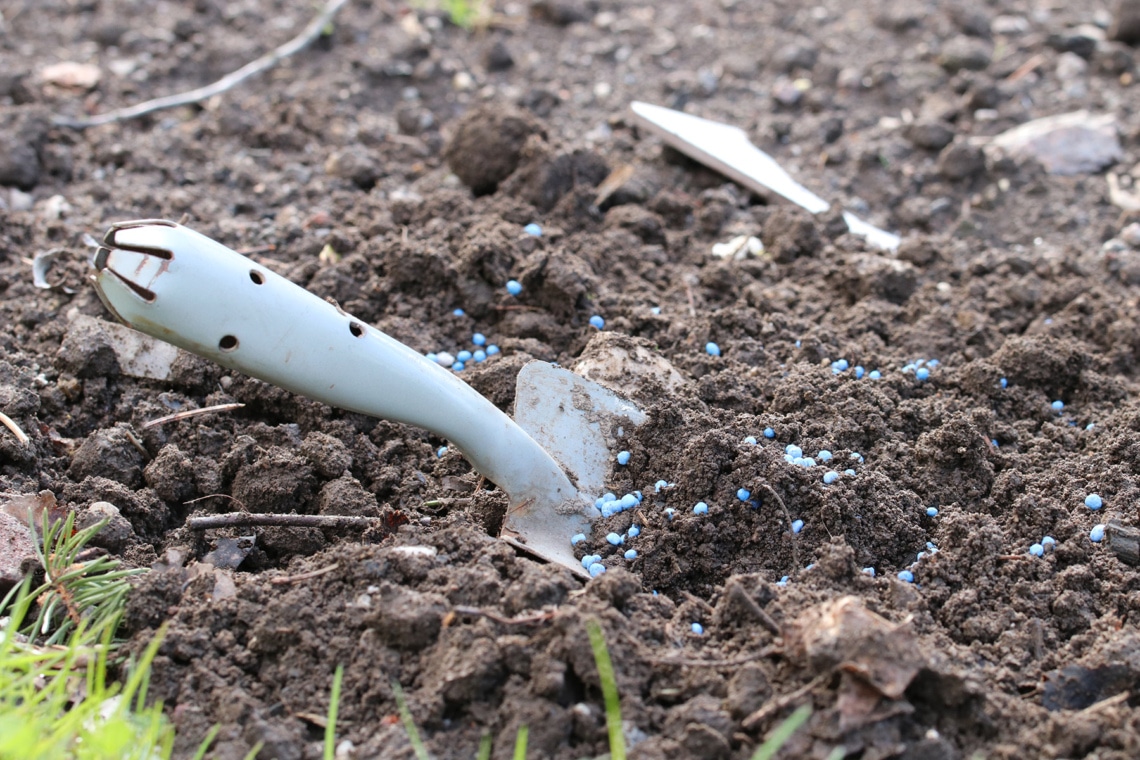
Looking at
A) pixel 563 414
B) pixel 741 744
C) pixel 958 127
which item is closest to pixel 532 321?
pixel 563 414

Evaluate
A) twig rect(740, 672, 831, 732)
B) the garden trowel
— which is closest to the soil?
twig rect(740, 672, 831, 732)

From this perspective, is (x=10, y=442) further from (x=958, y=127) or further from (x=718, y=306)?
(x=958, y=127)

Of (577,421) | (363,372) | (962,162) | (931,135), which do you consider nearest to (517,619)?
(363,372)

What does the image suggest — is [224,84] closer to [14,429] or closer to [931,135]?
[14,429]

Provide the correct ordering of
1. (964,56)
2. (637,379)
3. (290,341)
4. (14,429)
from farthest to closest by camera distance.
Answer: (964,56), (637,379), (14,429), (290,341)

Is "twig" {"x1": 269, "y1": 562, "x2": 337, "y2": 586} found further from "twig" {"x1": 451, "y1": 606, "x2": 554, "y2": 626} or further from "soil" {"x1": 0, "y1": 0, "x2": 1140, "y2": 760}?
"twig" {"x1": 451, "y1": 606, "x2": 554, "y2": 626}

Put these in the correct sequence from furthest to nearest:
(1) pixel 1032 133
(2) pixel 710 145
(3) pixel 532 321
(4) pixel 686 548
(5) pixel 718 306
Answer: (1) pixel 1032 133 → (2) pixel 710 145 → (5) pixel 718 306 → (3) pixel 532 321 → (4) pixel 686 548
